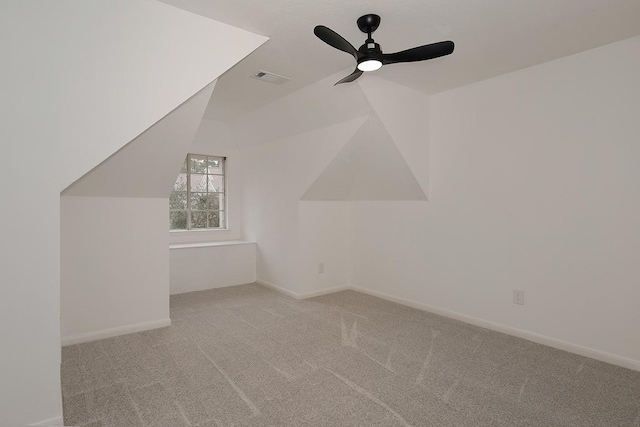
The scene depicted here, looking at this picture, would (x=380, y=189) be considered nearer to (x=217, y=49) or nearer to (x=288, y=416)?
(x=217, y=49)

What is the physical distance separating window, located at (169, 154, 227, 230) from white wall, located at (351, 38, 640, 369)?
3.00 metres

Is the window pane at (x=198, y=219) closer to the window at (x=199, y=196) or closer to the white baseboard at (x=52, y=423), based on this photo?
the window at (x=199, y=196)

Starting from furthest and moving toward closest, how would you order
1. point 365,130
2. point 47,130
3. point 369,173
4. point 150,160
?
point 369,173 → point 365,130 → point 150,160 → point 47,130

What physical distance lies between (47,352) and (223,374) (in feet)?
3.41

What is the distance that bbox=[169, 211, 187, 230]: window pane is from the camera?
5027mm

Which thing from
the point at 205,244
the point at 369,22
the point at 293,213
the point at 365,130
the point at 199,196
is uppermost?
the point at 369,22

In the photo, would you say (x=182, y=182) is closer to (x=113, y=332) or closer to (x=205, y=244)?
(x=205, y=244)

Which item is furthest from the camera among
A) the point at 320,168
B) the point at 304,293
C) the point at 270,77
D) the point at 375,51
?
the point at 304,293

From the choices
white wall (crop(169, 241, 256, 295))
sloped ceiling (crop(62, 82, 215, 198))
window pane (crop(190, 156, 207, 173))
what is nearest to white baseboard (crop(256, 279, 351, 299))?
white wall (crop(169, 241, 256, 295))

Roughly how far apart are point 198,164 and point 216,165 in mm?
281

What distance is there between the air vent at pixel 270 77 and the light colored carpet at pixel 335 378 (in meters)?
2.36

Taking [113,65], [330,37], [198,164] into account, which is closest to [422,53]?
[330,37]

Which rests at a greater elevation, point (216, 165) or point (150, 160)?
point (216, 165)

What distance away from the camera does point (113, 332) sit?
3094 millimetres
